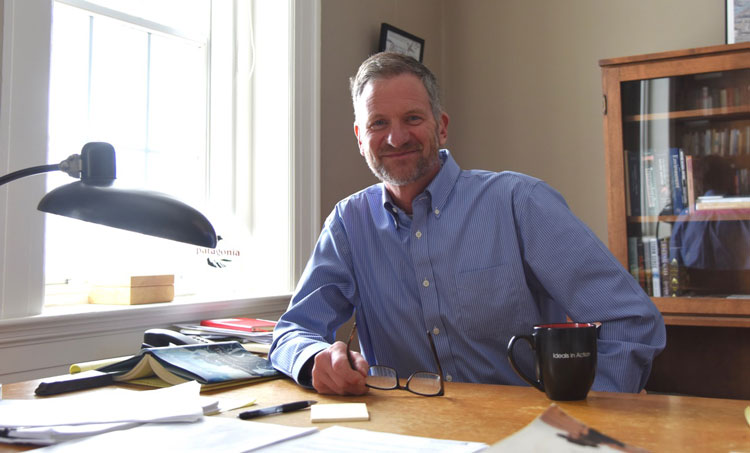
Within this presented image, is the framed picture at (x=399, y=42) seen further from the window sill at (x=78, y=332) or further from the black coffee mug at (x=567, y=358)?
the black coffee mug at (x=567, y=358)

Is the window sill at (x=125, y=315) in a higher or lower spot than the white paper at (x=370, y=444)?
higher

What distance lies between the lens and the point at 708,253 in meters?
2.56

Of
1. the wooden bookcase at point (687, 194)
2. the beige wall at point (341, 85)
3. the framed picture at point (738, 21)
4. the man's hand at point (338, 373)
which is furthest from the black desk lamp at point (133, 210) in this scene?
the framed picture at point (738, 21)

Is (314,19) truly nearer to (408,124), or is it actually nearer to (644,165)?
(408,124)

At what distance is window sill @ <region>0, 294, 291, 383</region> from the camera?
1.54m

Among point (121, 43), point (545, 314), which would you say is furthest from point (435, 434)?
point (121, 43)

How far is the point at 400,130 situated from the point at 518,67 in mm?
1801

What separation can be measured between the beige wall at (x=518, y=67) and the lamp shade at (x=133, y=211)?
1.68 m

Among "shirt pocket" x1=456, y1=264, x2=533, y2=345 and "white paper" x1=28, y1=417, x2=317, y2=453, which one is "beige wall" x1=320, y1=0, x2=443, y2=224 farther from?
"white paper" x1=28, y1=417, x2=317, y2=453

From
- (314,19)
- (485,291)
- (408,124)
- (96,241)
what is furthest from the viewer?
(314,19)

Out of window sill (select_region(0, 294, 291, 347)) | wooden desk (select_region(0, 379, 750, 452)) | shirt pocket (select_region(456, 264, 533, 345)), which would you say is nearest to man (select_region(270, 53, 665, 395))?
shirt pocket (select_region(456, 264, 533, 345))

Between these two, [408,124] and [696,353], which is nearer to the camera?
[408,124]

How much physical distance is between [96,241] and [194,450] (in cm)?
143

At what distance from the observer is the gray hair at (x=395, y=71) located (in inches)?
63.4
